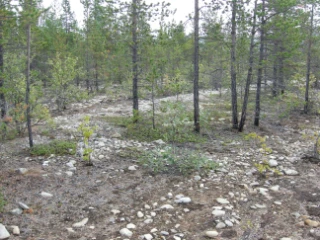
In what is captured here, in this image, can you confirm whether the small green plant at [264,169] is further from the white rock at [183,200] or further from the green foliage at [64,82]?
the green foliage at [64,82]

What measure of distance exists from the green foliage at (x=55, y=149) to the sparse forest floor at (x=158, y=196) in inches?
10.2

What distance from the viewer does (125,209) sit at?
19.9 ft

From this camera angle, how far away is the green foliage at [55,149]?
8930 mm

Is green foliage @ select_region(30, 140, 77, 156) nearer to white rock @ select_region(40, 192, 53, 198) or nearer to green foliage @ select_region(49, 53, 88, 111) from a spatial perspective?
white rock @ select_region(40, 192, 53, 198)

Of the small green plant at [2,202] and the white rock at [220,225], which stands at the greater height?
the small green plant at [2,202]

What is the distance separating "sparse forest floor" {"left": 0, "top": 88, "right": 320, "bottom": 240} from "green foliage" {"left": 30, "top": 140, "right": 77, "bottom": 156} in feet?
0.85

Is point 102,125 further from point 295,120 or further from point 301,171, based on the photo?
point 295,120

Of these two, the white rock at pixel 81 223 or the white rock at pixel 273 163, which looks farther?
the white rock at pixel 273 163

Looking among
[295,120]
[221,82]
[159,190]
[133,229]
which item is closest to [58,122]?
[221,82]

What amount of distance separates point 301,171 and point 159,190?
4.25m

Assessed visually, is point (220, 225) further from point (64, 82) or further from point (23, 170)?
point (64, 82)

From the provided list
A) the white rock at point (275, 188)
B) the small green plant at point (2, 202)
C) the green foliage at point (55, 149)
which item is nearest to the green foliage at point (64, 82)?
the green foliage at point (55, 149)

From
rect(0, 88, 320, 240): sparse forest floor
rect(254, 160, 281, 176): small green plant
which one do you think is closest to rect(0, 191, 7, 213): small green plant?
rect(0, 88, 320, 240): sparse forest floor

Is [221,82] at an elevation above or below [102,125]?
above
